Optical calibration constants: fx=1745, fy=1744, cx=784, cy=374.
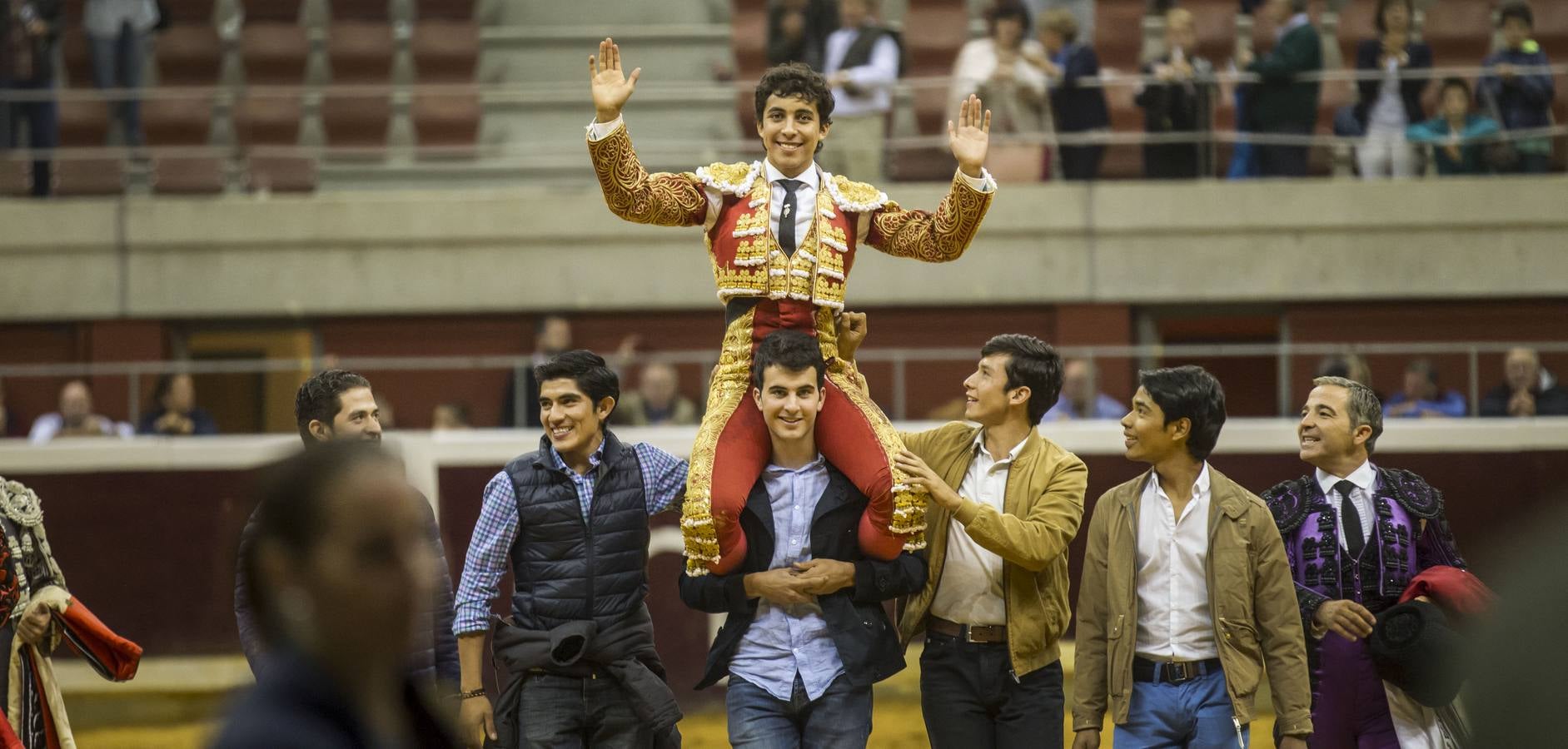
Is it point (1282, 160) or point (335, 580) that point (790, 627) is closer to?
point (335, 580)

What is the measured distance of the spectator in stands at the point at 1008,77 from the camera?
10.5 meters

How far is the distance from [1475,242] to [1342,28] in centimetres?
199

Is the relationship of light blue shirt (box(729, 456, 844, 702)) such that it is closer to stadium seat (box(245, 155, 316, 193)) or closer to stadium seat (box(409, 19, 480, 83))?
stadium seat (box(245, 155, 316, 193))

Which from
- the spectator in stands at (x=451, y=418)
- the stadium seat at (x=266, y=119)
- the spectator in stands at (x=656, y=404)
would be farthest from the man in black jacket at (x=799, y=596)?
the stadium seat at (x=266, y=119)

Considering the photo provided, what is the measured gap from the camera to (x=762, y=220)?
193 inches

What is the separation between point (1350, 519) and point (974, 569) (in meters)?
1.16

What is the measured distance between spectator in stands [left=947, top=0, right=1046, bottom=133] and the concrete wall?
1.87 feet

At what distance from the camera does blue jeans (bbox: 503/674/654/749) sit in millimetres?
4672

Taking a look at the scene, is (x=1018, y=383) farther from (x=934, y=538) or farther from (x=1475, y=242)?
(x=1475, y=242)

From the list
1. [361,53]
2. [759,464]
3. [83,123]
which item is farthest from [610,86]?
[361,53]

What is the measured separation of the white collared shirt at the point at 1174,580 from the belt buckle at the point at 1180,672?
0.01 meters

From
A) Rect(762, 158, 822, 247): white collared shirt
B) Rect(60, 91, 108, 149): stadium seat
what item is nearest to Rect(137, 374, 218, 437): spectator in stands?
Rect(60, 91, 108, 149): stadium seat

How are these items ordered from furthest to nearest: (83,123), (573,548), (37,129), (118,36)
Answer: (83,123)
(118,36)
(37,129)
(573,548)

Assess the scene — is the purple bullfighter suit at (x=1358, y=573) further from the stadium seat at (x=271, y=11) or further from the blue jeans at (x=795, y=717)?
the stadium seat at (x=271, y=11)
